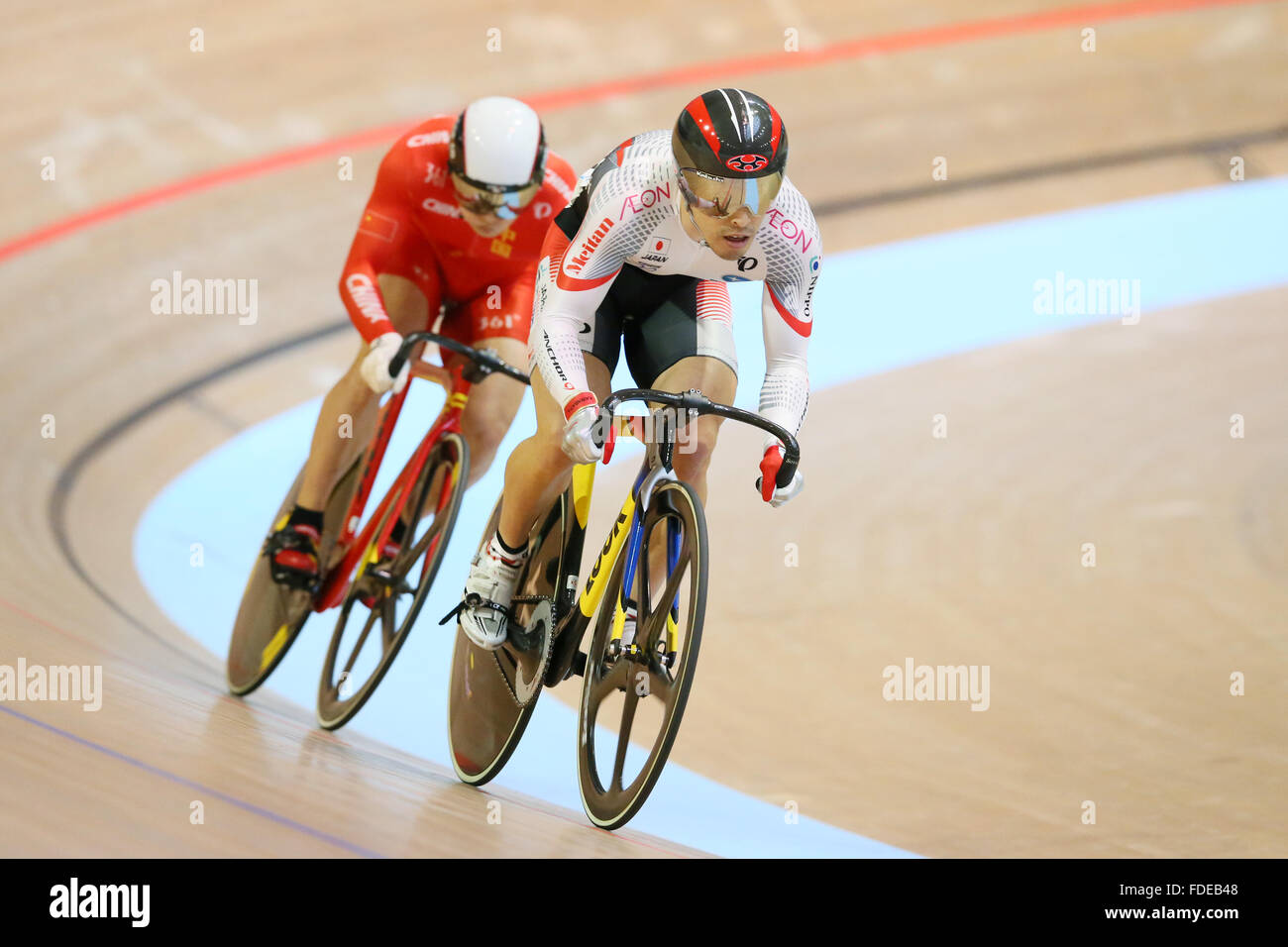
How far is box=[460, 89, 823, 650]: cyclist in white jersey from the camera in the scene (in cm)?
239

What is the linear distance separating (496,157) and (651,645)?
115 cm

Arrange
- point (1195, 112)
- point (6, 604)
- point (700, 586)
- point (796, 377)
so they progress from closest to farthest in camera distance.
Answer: point (700, 586) → point (796, 377) → point (6, 604) → point (1195, 112)

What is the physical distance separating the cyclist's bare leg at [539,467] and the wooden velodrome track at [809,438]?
55cm

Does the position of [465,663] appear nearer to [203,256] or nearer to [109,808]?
[109,808]

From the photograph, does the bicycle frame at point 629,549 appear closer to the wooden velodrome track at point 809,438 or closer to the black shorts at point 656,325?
the black shorts at point 656,325

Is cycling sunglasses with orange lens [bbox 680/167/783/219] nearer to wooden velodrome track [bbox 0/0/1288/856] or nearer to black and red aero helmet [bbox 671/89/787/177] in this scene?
black and red aero helmet [bbox 671/89/787/177]

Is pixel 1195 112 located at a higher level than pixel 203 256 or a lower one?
higher

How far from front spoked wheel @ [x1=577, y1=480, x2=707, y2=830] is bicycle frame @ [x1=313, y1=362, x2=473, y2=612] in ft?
2.38

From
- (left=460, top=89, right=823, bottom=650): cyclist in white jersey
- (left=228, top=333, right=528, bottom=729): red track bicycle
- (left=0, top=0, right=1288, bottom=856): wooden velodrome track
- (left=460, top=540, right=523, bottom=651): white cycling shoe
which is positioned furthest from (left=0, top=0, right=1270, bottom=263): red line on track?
(left=460, top=89, right=823, bottom=650): cyclist in white jersey

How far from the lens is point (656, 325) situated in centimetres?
275

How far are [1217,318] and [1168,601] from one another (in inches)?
93.9

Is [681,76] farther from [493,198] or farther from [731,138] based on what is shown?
[731,138]
